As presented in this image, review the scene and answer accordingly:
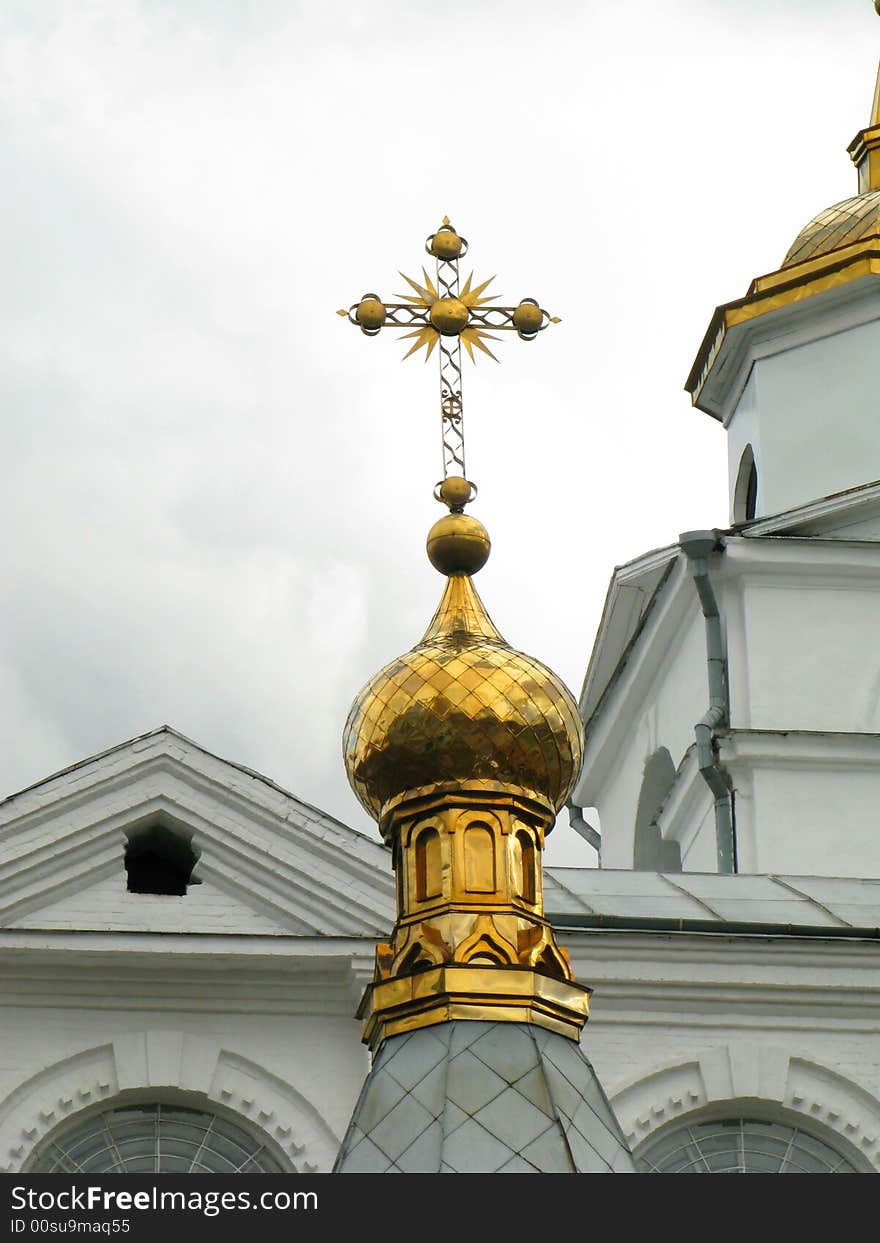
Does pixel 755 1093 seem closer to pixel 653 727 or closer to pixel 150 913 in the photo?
pixel 150 913

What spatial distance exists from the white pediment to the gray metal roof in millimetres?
1060

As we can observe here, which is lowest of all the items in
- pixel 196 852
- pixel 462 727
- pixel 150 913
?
pixel 462 727

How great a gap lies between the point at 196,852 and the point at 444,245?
3186mm

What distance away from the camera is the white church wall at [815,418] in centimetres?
2303

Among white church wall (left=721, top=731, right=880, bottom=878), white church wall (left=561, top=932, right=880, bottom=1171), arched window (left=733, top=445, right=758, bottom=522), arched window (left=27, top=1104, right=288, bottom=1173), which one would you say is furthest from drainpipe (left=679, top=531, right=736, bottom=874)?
arched window (left=27, top=1104, right=288, bottom=1173)

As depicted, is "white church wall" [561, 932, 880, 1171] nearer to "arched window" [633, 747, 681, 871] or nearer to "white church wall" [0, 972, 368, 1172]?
"white church wall" [0, 972, 368, 1172]

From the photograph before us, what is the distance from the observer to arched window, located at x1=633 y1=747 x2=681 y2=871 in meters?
23.8

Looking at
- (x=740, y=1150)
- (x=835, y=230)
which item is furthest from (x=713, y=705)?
(x=740, y=1150)

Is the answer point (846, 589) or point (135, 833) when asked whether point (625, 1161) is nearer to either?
point (135, 833)

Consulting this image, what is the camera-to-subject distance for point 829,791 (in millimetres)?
21484

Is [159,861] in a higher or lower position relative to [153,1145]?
higher

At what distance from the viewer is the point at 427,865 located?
14.6 meters
